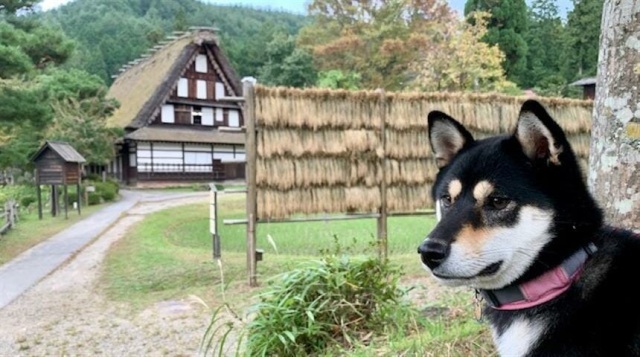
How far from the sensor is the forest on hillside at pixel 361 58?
13234mm

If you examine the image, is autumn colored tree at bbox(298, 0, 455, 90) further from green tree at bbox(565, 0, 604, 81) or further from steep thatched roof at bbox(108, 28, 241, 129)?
green tree at bbox(565, 0, 604, 81)

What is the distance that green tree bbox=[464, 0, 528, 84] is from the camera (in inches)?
1008

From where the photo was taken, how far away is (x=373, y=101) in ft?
25.6

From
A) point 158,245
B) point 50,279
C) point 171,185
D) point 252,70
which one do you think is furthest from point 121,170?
point 50,279

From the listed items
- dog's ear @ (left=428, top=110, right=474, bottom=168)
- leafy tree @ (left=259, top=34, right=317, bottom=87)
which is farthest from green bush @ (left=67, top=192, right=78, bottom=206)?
dog's ear @ (left=428, top=110, right=474, bottom=168)

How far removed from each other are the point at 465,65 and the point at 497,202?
1996 cm

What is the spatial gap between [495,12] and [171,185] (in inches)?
760

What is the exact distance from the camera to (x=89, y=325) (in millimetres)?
6215

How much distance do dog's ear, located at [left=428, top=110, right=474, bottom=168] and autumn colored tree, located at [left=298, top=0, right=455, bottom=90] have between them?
2406 centimetres

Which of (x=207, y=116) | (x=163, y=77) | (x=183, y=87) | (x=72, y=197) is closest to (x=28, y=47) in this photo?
(x=72, y=197)

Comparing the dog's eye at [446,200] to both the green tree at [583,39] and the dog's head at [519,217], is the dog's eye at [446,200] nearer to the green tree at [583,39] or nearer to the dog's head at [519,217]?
the dog's head at [519,217]

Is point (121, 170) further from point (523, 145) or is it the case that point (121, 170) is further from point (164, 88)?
point (523, 145)

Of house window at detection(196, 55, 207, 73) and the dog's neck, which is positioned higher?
house window at detection(196, 55, 207, 73)

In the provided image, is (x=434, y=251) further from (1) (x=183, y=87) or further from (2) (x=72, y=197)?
(1) (x=183, y=87)
